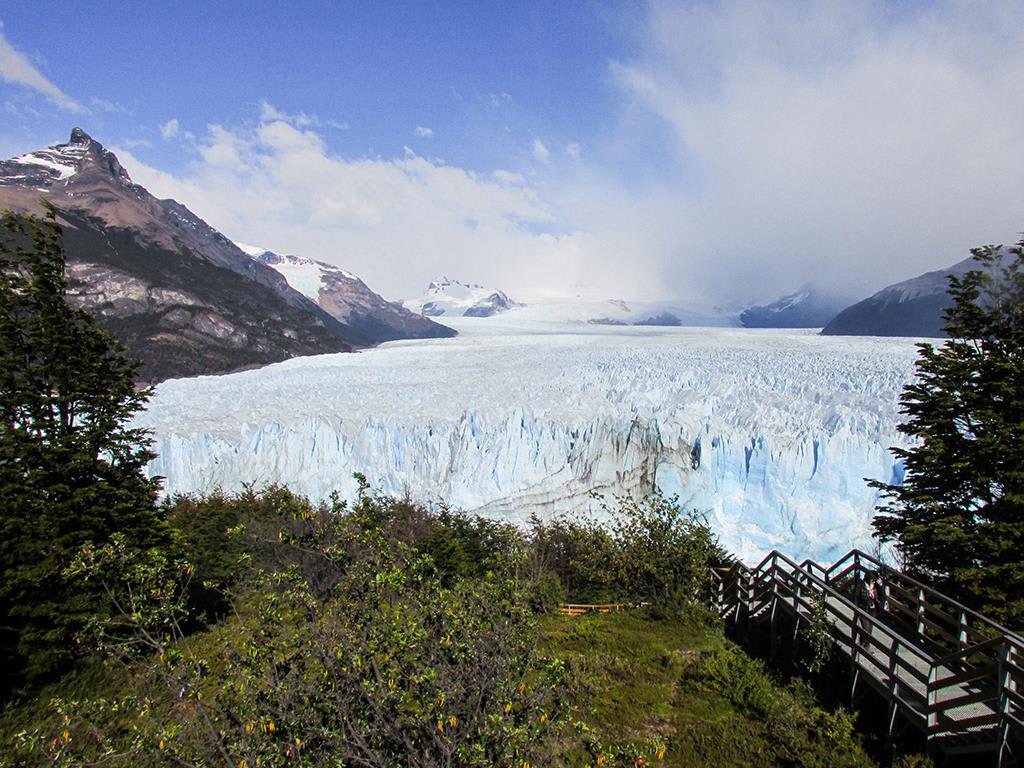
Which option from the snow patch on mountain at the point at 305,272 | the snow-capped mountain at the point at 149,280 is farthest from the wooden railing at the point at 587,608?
the snow patch on mountain at the point at 305,272

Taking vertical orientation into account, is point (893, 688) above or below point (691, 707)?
above

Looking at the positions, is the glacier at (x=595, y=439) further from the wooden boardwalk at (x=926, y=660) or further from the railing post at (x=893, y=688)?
the railing post at (x=893, y=688)

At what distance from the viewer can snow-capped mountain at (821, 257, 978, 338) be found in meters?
58.8

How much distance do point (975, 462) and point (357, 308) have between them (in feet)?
508

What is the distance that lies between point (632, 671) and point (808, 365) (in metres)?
23.1

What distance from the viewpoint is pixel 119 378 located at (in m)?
11.4

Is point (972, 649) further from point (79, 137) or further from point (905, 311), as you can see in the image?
point (79, 137)

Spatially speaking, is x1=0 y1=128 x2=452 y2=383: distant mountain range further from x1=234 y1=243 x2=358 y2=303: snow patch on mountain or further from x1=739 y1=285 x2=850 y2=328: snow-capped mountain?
x1=739 y1=285 x2=850 y2=328: snow-capped mountain

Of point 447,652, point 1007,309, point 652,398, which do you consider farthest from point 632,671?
point 652,398

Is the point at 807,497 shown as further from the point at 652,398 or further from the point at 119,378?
the point at 119,378

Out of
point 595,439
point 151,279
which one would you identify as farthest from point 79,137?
point 595,439

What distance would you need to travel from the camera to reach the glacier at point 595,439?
19.7 meters

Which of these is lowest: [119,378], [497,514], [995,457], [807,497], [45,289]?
[497,514]

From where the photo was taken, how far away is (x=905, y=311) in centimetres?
6222
